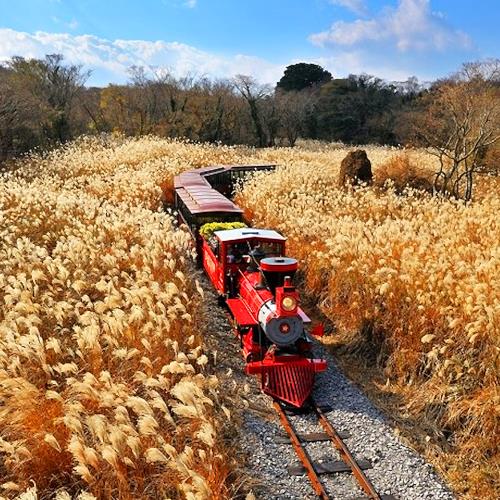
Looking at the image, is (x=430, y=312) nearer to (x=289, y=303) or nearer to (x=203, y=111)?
(x=289, y=303)

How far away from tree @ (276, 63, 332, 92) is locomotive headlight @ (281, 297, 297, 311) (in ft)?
209

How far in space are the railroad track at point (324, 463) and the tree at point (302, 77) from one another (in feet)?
212

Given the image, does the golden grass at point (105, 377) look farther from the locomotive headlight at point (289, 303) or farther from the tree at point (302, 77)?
the tree at point (302, 77)

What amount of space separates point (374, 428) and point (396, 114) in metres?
46.1

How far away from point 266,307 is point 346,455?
2554 mm

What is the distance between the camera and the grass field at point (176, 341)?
5012 mm

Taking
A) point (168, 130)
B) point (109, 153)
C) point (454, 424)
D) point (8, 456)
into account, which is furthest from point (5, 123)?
point (454, 424)

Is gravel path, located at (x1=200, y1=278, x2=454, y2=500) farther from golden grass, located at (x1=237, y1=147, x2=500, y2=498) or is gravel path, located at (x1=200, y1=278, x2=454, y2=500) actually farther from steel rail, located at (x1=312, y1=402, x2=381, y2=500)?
golden grass, located at (x1=237, y1=147, x2=500, y2=498)

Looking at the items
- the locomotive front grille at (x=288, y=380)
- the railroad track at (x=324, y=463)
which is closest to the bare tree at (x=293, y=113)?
the locomotive front grille at (x=288, y=380)

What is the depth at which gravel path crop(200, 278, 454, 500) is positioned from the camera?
5781 mm

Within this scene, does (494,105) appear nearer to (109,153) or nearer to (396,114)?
(109,153)

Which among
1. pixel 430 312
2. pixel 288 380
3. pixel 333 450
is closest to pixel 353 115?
pixel 430 312

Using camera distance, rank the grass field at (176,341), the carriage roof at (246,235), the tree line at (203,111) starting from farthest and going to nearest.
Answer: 1. the tree line at (203,111)
2. the carriage roof at (246,235)
3. the grass field at (176,341)

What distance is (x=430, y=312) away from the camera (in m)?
7.97
